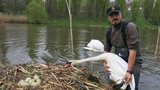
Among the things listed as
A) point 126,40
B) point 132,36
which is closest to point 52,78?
point 126,40

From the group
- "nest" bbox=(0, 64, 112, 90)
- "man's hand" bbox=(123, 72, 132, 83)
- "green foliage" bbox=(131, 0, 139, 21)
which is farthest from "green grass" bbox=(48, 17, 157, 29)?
"man's hand" bbox=(123, 72, 132, 83)

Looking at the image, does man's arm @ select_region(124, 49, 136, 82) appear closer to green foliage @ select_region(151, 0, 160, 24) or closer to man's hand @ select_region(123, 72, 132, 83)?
man's hand @ select_region(123, 72, 132, 83)

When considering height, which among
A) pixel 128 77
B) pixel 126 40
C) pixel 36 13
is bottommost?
pixel 36 13

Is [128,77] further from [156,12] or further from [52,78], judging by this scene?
[156,12]

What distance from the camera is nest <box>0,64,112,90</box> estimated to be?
6.29m

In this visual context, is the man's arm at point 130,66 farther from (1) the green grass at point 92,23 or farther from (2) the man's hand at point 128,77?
(1) the green grass at point 92,23

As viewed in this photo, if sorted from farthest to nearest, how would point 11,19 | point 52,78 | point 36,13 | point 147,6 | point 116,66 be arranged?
point 147,6 < point 36,13 < point 11,19 < point 52,78 < point 116,66

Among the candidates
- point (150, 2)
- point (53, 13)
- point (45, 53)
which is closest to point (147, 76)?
point (45, 53)

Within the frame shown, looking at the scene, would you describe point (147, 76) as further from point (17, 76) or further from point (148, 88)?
point (17, 76)

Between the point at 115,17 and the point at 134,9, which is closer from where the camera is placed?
the point at 115,17

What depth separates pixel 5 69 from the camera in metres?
7.29

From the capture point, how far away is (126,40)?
6270 mm

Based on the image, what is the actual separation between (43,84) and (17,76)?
0.71 meters

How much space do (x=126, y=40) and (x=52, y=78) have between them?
164cm
